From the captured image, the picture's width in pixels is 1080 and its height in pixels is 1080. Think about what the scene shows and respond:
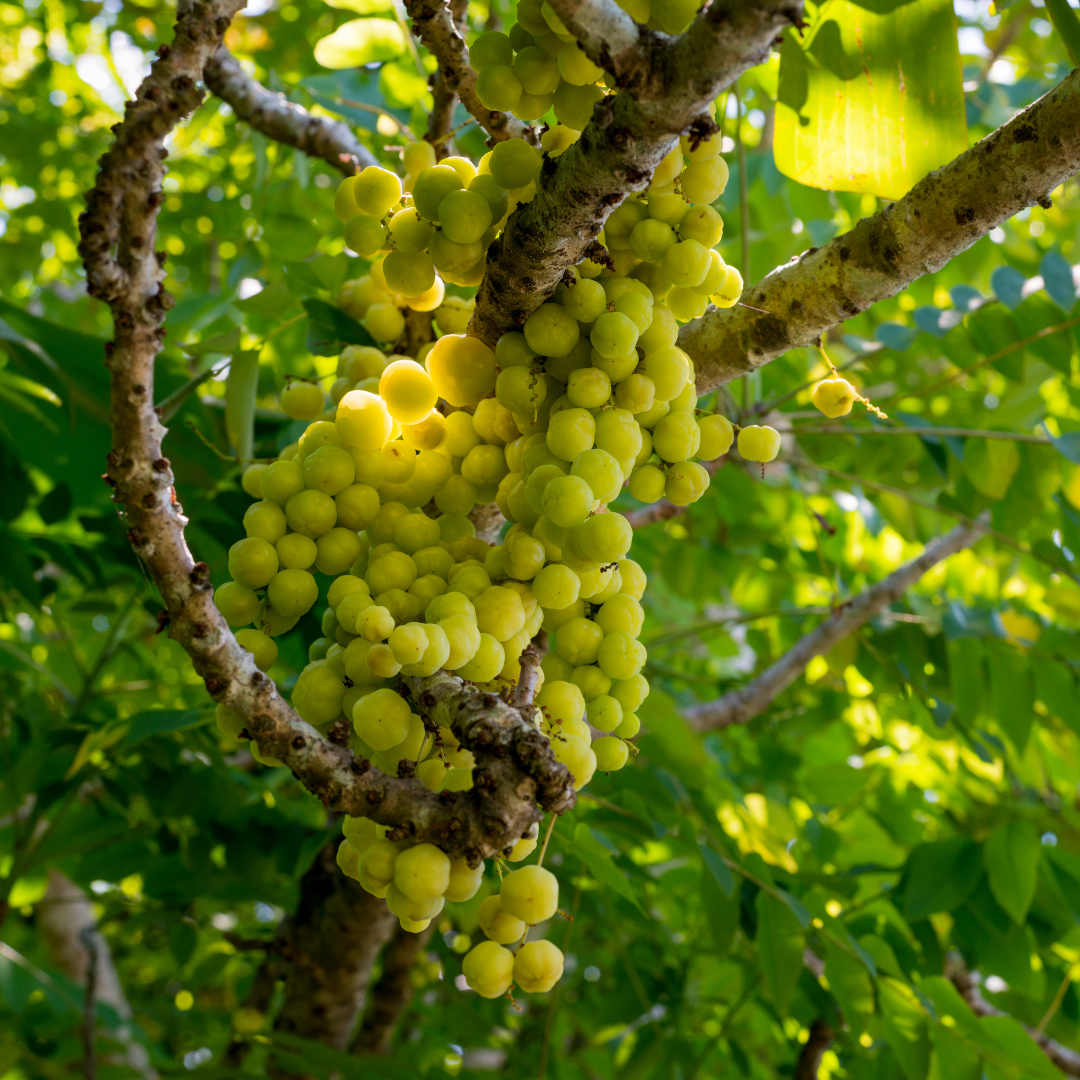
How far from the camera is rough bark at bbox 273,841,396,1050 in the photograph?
Answer: 1.63 meters

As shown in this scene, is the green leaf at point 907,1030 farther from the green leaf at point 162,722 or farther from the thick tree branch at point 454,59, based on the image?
the thick tree branch at point 454,59

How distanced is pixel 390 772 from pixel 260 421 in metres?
1.10

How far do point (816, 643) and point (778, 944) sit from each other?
3.31ft

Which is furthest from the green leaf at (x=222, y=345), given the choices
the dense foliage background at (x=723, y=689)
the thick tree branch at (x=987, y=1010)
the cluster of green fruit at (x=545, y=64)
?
the thick tree branch at (x=987, y=1010)

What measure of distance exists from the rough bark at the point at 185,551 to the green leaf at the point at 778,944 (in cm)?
101

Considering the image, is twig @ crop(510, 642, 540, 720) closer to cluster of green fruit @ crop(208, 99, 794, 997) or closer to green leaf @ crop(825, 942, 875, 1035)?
cluster of green fruit @ crop(208, 99, 794, 997)

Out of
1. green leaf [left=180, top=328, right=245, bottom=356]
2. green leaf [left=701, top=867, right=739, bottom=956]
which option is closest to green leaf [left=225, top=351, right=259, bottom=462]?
green leaf [left=180, top=328, right=245, bottom=356]

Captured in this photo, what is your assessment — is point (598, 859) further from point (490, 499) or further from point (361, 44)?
point (361, 44)

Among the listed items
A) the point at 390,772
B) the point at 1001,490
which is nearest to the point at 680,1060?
the point at 1001,490

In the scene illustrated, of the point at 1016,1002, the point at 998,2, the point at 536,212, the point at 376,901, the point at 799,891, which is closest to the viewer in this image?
the point at 536,212

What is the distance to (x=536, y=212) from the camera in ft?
2.31

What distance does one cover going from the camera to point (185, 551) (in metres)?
0.74

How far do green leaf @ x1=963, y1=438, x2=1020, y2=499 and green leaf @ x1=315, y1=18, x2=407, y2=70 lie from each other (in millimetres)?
1512

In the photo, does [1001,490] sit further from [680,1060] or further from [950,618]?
[680,1060]
